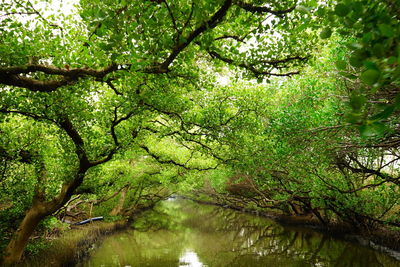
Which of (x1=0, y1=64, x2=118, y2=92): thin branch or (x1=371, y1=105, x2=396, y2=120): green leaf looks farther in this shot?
(x1=0, y1=64, x2=118, y2=92): thin branch

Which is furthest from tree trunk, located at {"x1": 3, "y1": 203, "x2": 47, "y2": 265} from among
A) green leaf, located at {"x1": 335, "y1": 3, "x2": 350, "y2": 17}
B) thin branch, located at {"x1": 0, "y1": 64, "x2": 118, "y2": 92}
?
green leaf, located at {"x1": 335, "y1": 3, "x2": 350, "y2": 17}

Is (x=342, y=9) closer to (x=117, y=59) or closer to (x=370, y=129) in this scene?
(x=370, y=129)

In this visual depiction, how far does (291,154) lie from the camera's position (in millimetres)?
12125

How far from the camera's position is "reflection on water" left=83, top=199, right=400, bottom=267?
46.7 ft

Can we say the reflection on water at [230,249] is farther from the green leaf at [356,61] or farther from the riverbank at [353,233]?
the green leaf at [356,61]

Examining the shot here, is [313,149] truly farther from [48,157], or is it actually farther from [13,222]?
[13,222]

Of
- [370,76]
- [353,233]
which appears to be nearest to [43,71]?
[370,76]

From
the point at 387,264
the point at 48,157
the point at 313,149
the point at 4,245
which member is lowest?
the point at 387,264

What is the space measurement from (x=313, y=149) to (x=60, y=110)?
1080cm

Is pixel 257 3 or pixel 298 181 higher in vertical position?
pixel 257 3

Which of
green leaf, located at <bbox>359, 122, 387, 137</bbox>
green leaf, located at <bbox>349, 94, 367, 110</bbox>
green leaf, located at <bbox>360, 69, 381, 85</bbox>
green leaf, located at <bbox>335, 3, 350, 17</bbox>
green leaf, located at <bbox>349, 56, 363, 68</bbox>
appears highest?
green leaf, located at <bbox>335, 3, 350, 17</bbox>

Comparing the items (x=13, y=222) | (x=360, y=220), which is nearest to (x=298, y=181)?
(x=360, y=220)

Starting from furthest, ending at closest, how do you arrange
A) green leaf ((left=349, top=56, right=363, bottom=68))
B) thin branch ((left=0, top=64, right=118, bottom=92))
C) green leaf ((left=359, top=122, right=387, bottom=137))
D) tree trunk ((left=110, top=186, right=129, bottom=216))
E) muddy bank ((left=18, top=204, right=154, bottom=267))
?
tree trunk ((left=110, top=186, right=129, bottom=216)), muddy bank ((left=18, top=204, right=154, bottom=267)), thin branch ((left=0, top=64, right=118, bottom=92)), green leaf ((left=349, top=56, right=363, bottom=68)), green leaf ((left=359, top=122, right=387, bottom=137))

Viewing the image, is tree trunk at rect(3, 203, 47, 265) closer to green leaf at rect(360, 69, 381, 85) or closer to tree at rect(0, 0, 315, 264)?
tree at rect(0, 0, 315, 264)
